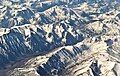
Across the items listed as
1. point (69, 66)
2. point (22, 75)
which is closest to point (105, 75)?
point (69, 66)

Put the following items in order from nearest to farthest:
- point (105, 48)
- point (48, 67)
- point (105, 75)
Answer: point (105, 75)
point (48, 67)
point (105, 48)

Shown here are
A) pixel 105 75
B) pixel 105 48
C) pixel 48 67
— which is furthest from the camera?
pixel 105 48

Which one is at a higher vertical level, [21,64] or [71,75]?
[21,64]

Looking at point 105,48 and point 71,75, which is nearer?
point 71,75

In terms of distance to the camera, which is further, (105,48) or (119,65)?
(105,48)

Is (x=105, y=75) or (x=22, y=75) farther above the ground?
(x=22, y=75)

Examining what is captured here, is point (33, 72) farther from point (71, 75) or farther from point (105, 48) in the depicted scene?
point (105, 48)

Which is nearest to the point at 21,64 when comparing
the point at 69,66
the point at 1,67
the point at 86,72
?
the point at 1,67

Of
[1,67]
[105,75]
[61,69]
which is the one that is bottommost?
[105,75]

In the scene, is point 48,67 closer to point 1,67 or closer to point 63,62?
point 63,62
